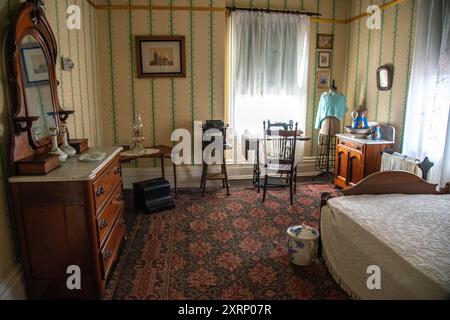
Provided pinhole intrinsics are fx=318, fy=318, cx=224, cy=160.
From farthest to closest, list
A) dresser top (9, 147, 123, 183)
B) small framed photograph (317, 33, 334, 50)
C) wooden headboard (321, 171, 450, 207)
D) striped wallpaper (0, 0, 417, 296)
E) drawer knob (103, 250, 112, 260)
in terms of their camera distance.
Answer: small framed photograph (317, 33, 334, 50) → striped wallpaper (0, 0, 417, 296) → wooden headboard (321, 171, 450, 207) → drawer knob (103, 250, 112, 260) → dresser top (9, 147, 123, 183)

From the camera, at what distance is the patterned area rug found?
Result: 2.19 metres

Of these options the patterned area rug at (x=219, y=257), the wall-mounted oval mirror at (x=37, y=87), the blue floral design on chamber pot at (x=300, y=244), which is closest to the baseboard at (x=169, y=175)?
the patterned area rug at (x=219, y=257)

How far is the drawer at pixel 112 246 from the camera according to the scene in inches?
84.4

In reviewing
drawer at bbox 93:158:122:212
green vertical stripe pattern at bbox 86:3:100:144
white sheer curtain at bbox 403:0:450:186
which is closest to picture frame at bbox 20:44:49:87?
drawer at bbox 93:158:122:212

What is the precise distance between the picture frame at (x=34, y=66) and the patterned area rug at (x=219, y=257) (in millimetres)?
1511

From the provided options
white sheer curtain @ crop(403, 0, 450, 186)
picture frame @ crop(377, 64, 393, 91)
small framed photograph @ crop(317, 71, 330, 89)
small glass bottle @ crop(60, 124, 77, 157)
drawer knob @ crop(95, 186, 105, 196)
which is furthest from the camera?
small framed photograph @ crop(317, 71, 330, 89)

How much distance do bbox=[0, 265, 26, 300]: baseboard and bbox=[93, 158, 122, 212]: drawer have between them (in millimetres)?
645

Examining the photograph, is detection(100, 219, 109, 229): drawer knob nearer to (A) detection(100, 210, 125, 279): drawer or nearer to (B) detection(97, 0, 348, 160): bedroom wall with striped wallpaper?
(A) detection(100, 210, 125, 279): drawer

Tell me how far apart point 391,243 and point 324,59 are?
4.01 meters

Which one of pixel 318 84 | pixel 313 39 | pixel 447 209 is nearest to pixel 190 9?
pixel 313 39

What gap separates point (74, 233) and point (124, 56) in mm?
3091

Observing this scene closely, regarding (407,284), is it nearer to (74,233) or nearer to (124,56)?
(74,233)

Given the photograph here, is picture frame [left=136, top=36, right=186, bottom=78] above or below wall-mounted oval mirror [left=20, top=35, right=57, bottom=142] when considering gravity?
above

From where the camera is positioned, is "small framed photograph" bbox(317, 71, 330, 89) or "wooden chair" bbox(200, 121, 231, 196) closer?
"wooden chair" bbox(200, 121, 231, 196)
